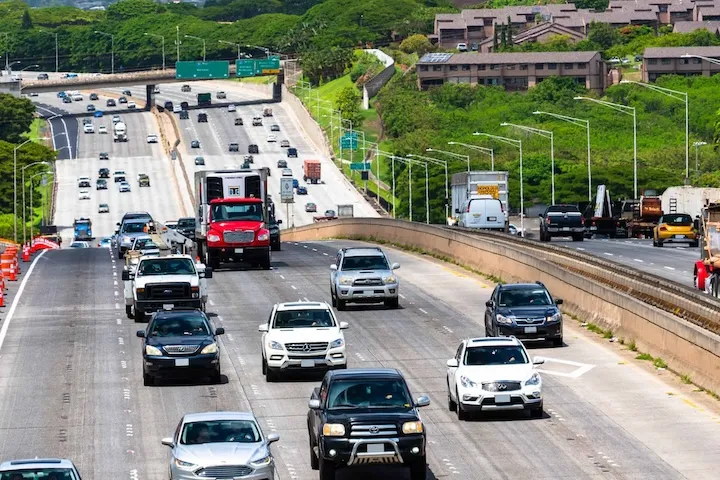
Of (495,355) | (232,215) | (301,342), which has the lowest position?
(301,342)

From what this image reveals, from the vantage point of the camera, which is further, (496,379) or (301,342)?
(301,342)

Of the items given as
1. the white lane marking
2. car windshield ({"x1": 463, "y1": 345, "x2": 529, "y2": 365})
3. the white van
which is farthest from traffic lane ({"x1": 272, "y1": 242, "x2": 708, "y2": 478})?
the white van

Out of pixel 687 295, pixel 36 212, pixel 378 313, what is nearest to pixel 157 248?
pixel 378 313

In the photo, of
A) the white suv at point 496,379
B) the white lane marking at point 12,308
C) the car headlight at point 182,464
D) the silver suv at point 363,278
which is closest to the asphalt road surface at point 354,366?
the white lane marking at point 12,308

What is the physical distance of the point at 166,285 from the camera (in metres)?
46.7

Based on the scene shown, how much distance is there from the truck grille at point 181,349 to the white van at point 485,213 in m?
54.6

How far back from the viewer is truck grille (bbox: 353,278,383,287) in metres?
50.1

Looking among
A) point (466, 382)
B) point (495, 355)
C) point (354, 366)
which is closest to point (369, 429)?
point (466, 382)

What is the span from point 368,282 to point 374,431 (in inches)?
995

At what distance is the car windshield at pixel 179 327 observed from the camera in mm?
36156

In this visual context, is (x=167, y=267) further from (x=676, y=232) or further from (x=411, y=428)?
(x=676, y=232)

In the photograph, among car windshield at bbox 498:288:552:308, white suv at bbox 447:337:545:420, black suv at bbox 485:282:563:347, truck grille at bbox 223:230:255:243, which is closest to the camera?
white suv at bbox 447:337:545:420

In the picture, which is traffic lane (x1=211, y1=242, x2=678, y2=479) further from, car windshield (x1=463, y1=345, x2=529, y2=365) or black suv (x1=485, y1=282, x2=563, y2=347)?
car windshield (x1=463, y1=345, x2=529, y2=365)

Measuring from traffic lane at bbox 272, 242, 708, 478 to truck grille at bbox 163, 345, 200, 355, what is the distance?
5.02 meters
